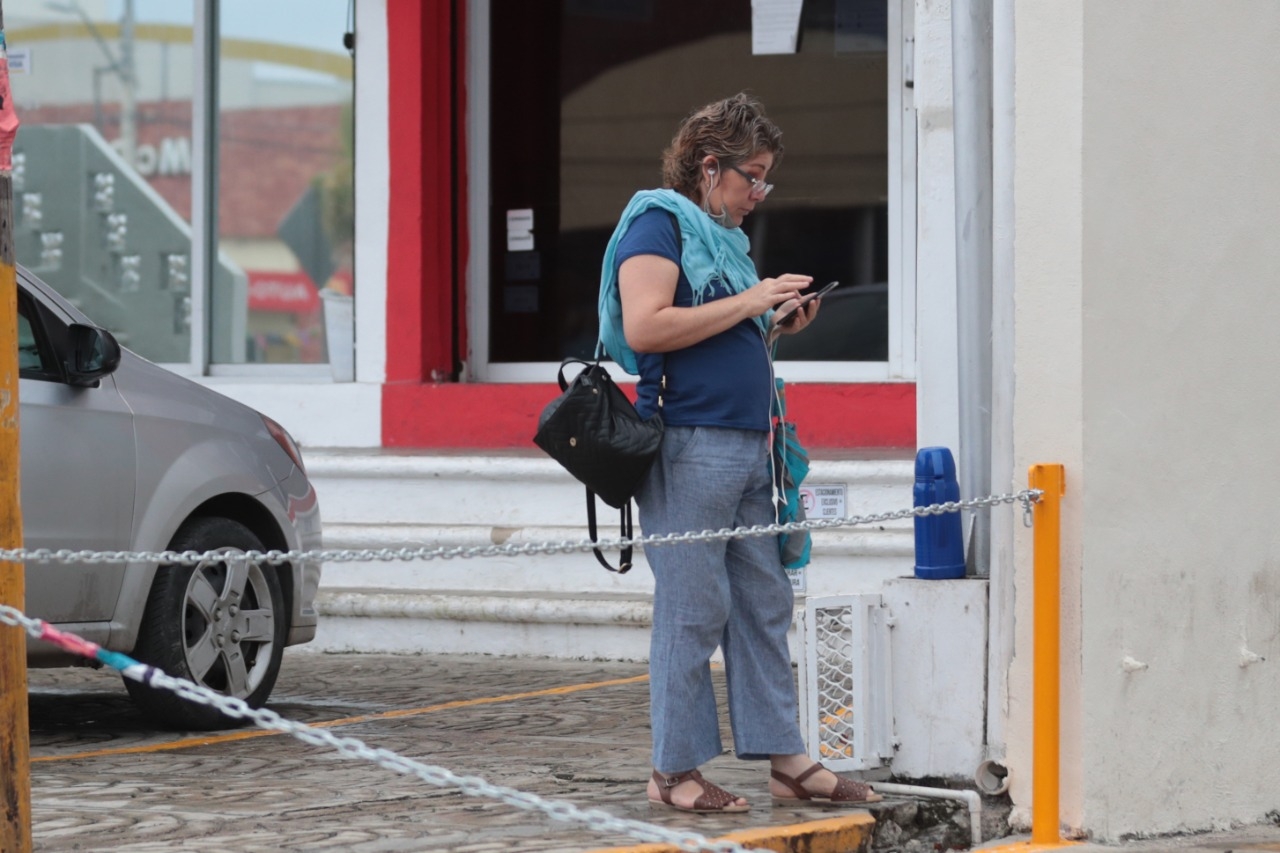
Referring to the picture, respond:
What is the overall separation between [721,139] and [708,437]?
78 centimetres

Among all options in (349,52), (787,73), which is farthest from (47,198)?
(787,73)

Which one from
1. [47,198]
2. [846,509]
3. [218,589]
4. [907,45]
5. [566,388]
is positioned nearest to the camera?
[566,388]

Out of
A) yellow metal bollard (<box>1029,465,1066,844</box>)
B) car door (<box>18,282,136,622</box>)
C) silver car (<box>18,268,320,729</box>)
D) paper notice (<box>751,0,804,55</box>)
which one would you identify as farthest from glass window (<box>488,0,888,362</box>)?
yellow metal bollard (<box>1029,465,1066,844</box>)

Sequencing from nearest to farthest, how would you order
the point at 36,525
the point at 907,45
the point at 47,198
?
the point at 36,525
the point at 907,45
the point at 47,198

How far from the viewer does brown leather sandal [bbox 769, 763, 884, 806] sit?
5.20 metres

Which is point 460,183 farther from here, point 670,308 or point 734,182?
point 670,308

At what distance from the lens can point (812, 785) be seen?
204 inches

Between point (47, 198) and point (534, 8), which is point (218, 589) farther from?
point (47, 198)

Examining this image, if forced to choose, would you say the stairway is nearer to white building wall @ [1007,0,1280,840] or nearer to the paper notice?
the paper notice

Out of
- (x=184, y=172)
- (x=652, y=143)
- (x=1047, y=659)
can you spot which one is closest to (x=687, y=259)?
(x=1047, y=659)

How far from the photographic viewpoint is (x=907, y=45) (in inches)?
387

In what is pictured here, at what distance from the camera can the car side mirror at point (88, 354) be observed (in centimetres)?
642

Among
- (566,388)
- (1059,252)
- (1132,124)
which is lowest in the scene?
(566,388)

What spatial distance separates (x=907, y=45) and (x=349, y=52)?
3.21 metres
